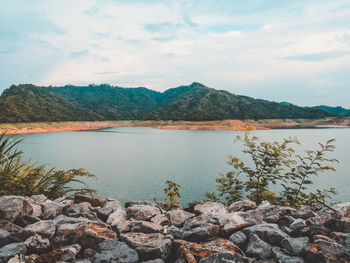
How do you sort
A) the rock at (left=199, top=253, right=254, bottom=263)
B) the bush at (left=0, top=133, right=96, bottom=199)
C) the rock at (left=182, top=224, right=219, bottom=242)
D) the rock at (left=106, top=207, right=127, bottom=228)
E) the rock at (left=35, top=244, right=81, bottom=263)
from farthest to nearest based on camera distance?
the bush at (left=0, top=133, right=96, bottom=199), the rock at (left=106, top=207, right=127, bottom=228), the rock at (left=182, top=224, right=219, bottom=242), the rock at (left=35, top=244, right=81, bottom=263), the rock at (left=199, top=253, right=254, bottom=263)

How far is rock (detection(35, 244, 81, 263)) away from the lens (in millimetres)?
3496

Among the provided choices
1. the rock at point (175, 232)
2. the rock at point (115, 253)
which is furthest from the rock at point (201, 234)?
the rock at point (115, 253)

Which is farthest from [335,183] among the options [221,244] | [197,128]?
[197,128]

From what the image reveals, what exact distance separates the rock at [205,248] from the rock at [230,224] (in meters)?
0.43

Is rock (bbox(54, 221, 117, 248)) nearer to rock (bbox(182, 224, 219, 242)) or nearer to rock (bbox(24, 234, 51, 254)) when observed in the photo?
rock (bbox(24, 234, 51, 254))

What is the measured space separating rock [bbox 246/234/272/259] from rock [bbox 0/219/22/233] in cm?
385

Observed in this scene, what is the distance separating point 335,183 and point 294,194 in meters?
22.5

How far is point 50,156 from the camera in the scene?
160 feet

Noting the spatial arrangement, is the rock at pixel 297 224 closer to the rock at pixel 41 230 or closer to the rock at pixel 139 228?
the rock at pixel 139 228

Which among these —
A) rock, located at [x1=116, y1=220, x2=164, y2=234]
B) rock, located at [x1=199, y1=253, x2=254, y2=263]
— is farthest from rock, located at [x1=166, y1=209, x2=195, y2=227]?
rock, located at [x1=199, y1=253, x2=254, y2=263]

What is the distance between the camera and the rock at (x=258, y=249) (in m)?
3.72

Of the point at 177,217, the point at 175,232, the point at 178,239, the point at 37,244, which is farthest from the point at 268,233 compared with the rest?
the point at 37,244

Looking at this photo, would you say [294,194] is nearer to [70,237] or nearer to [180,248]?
[180,248]

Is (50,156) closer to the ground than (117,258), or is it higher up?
closer to the ground
